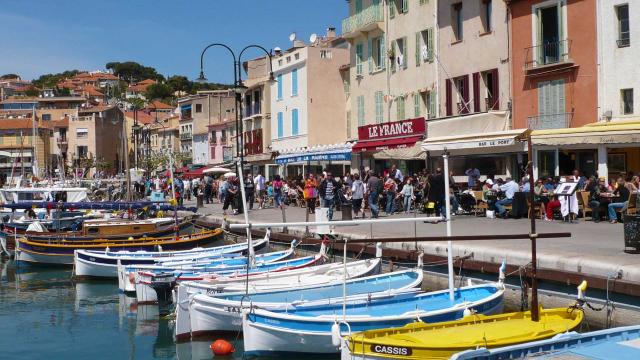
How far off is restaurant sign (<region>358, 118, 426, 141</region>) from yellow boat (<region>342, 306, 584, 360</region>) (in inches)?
981

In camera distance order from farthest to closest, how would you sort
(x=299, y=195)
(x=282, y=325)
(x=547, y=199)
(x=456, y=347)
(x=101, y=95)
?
1. (x=101, y=95)
2. (x=299, y=195)
3. (x=547, y=199)
4. (x=282, y=325)
5. (x=456, y=347)

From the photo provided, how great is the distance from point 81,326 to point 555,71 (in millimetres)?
20253

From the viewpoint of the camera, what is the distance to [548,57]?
3111cm

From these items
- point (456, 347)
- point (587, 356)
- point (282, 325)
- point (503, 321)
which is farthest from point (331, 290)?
point (587, 356)

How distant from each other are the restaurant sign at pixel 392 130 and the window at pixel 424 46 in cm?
332

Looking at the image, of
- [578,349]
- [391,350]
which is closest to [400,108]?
[391,350]

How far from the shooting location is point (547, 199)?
25750 millimetres

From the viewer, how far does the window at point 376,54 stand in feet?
144

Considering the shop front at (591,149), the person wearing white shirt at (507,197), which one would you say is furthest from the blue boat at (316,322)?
the person wearing white shirt at (507,197)

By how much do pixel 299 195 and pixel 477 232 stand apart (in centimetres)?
1874

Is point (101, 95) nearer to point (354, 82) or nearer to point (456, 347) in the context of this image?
point (354, 82)

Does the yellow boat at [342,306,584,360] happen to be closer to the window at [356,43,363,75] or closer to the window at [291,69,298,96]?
the window at [356,43,363,75]

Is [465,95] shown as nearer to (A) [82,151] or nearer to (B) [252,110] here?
(B) [252,110]

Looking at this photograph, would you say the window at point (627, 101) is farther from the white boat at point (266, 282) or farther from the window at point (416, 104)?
the white boat at point (266, 282)
